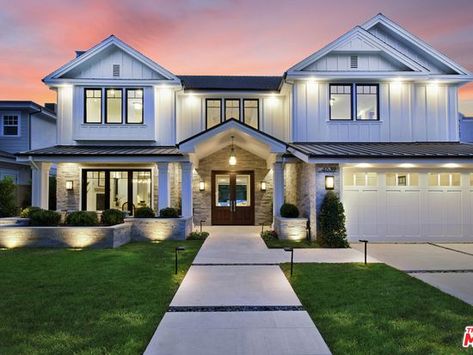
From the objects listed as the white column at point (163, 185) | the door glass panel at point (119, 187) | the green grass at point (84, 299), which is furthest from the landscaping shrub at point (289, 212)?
the door glass panel at point (119, 187)

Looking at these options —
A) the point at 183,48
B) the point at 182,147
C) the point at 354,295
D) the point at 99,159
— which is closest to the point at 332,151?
the point at 182,147

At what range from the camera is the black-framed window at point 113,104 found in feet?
49.0

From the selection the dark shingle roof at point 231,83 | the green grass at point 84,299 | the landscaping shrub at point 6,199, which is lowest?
the green grass at point 84,299

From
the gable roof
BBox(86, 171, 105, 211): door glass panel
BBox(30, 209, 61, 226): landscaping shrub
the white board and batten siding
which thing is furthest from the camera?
BBox(86, 171, 105, 211): door glass panel

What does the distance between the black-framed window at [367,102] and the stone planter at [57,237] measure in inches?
427

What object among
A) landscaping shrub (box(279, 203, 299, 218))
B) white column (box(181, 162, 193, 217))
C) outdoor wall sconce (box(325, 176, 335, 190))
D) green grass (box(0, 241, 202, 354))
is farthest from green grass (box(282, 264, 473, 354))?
white column (box(181, 162, 193, 217))

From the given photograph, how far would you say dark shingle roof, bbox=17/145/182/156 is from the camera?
13.2m

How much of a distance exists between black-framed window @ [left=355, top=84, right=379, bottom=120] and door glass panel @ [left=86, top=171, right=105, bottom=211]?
38.8 ft

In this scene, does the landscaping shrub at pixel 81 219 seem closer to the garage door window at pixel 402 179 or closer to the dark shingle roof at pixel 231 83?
the dark shingle roof at pixel 231 83

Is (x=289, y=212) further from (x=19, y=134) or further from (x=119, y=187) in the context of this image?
(x=19, y=134)

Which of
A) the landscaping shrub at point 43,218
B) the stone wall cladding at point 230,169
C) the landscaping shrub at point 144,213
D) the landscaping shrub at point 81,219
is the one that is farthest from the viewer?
the stone wall cladding at point 230,169

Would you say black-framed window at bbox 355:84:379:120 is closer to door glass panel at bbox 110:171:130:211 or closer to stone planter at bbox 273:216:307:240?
stone planter at bbox 273:216:307:240

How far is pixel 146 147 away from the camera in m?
14.9

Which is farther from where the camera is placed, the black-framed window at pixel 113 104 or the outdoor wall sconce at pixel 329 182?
the black-framed window at pixel 113 104
